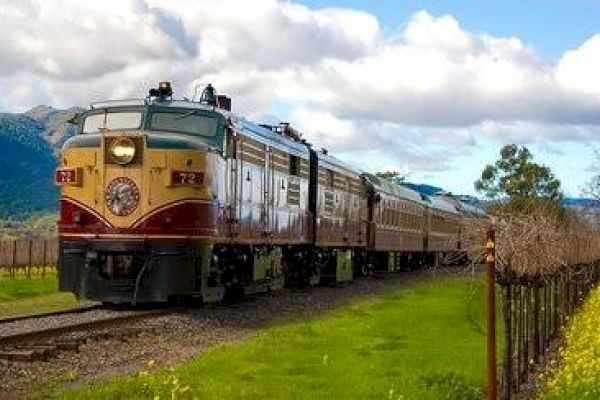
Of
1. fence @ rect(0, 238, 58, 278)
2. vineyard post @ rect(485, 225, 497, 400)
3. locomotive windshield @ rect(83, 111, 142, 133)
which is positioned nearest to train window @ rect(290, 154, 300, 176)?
locomotive windshield @ rect(83, 111, 142, 133)

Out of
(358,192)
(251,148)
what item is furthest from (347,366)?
(358,192)

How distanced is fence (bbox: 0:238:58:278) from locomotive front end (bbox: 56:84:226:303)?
26.4m

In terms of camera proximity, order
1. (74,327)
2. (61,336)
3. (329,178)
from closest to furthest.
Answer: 1. (61,336)
2. (74,327)
3. (329,178)

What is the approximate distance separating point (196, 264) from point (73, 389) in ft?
30.0

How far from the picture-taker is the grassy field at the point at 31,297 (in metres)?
27.2

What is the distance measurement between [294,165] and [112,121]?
8.86 m

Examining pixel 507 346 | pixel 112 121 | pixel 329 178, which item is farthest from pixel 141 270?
pixel 329 178

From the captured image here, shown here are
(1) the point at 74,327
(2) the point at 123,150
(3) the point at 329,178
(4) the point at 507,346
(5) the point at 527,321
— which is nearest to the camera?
(4) the point at 507,346

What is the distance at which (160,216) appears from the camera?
2188 cm

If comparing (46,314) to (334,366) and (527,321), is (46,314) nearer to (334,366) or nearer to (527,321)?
(334,366)

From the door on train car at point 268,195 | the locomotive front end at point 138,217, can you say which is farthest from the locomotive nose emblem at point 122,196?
the door on train car at point 268,195

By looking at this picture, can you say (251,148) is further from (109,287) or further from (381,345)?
(381,345)

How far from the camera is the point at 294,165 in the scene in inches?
1235

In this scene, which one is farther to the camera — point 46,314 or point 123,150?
point 46,314
